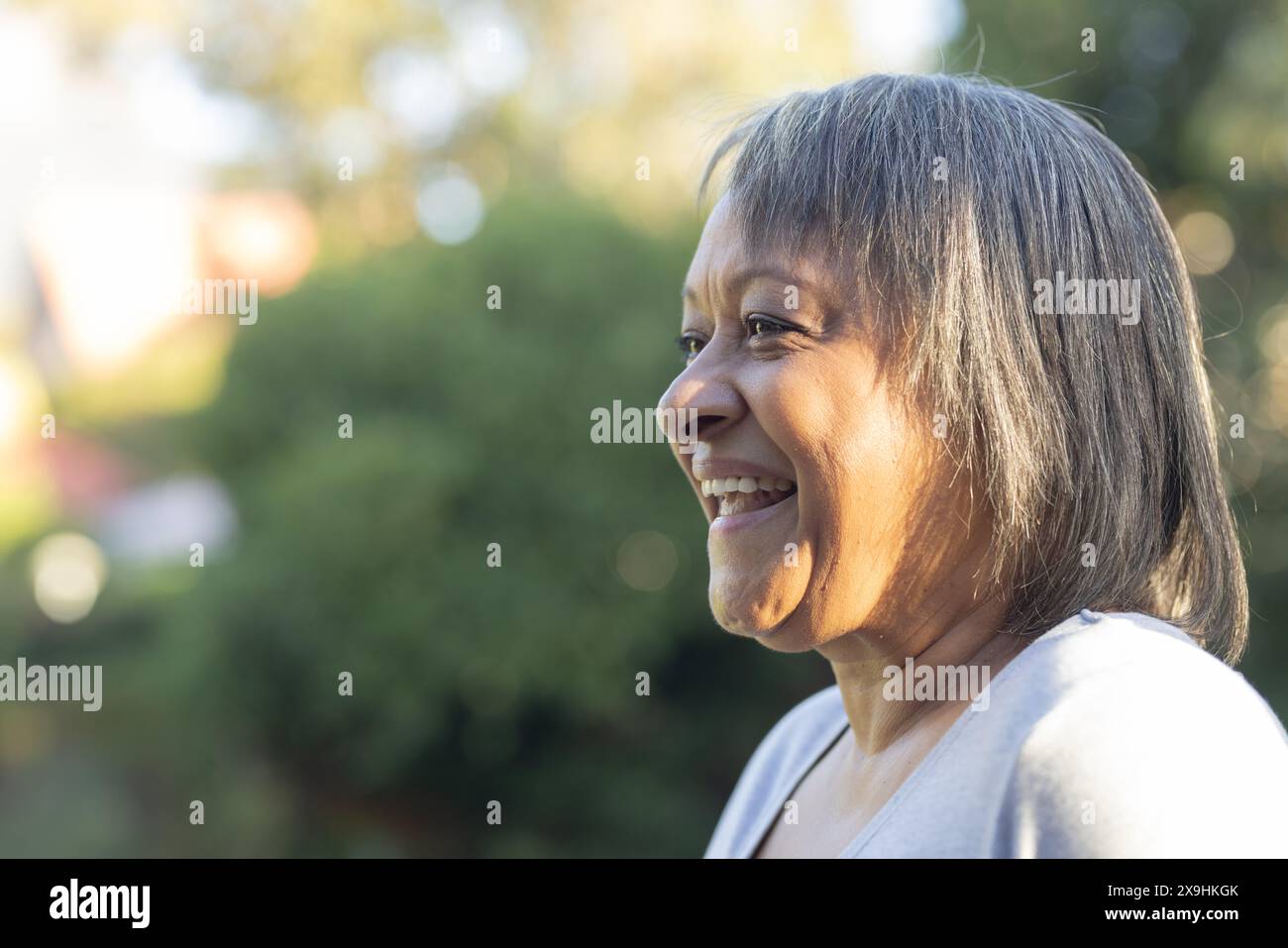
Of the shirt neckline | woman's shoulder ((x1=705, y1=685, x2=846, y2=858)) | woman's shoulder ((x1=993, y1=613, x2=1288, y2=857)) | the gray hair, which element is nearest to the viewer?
woman's shoulder ((x1=993, y1=613, x2=1288, y2=857))

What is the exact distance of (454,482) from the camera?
8.04 metres

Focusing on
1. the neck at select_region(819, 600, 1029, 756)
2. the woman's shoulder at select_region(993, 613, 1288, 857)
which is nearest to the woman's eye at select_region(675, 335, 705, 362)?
the neck at select_region(819, 600, 1029, 756)

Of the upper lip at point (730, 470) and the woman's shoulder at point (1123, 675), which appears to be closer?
the woman's shoulder at point (1123, 675)

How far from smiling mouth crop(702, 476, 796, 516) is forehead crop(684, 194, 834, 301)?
27 centimetres

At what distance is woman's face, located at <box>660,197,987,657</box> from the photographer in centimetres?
160

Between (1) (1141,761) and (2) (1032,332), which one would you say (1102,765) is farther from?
(2) (1032,332)

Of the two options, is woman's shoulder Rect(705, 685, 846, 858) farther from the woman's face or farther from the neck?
the woman's face

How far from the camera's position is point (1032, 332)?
1.58 metres

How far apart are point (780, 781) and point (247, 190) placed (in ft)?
57.4

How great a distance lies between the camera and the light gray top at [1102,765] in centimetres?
119

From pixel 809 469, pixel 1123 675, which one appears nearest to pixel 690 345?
pixel 809 469

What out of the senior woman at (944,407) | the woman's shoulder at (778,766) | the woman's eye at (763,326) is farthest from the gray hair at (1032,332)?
the woman's shoulder at (778,766)

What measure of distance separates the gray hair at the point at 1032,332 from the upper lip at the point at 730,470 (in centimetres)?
23

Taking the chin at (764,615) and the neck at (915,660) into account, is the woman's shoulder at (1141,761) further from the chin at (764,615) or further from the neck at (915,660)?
the chin at (764,615)
